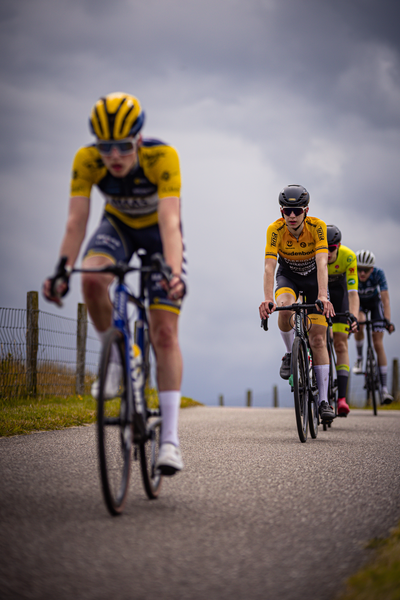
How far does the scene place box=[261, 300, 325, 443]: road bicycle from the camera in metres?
6.01

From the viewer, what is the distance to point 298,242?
6879 mm

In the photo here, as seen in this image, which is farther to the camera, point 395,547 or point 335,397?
point 335,397

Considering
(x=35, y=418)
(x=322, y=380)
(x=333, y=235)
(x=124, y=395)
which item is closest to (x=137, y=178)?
(x=124, y=395)

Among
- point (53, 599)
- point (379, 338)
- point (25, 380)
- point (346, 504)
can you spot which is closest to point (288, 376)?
point (346, 504)

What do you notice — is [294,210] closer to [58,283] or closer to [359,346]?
[58,283]

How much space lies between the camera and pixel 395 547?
2.44 metres

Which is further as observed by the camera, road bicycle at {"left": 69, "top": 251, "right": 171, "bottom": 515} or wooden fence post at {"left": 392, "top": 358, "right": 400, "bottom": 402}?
wooden fence post at {"left": 392, "top": 358, "right": 400, "bottom": 402}

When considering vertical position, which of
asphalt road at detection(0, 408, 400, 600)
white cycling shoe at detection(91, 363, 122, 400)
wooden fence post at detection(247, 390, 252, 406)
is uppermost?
white cycling shoe at detection(91, 363, 122, 400)

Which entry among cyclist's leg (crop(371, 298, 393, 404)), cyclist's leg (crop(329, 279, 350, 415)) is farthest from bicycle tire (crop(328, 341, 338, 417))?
cyclist's leg (crop(371, 298, 393, 404))

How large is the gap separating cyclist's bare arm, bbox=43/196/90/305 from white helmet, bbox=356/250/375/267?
333 inches

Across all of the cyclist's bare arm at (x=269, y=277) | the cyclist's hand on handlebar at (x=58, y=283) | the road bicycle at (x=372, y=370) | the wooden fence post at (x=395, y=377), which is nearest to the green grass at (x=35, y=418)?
A: the cyclist's bare arm at (x=269, y=277)

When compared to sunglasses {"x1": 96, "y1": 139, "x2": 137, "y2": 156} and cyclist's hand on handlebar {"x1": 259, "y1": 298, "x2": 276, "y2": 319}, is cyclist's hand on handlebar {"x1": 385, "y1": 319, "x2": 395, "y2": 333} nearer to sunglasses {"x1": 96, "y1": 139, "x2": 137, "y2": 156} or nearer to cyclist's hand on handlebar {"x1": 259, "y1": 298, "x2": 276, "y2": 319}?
cyclist's hand on handlebar {"x1": 259, "y1": 298, "x2": 276, "y2": 319}

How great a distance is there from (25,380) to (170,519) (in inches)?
306

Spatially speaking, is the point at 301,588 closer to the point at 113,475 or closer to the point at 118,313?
the point at 113,475
